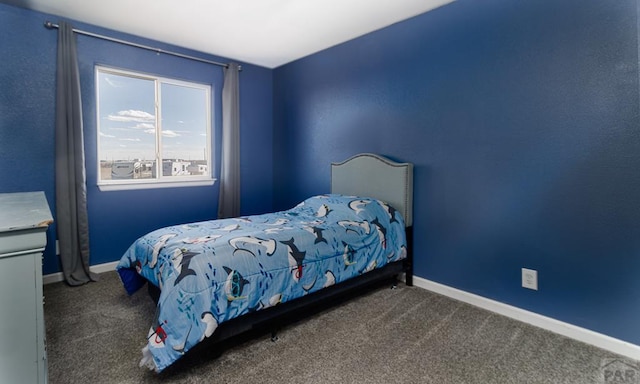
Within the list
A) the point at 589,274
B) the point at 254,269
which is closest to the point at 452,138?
the point at 589,274

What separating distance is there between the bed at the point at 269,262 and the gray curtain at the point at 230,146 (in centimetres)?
126

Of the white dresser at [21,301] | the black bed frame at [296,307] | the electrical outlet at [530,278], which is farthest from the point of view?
the electrical outlet at [530,278]

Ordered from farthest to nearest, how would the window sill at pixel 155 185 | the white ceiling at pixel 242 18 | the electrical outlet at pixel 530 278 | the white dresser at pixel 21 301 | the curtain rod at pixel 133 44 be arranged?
the window sill at pixel 155 185
the curtain rod at pixel 133 44
the white ceiling at pixel 242 18
the electrical outlet at pixel 530 278
the white dresser at pixel 21 301

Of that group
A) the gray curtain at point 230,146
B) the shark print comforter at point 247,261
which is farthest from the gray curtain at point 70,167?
the gray curtain at point 230,146

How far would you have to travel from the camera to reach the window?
3.30 meters

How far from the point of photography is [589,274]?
1976 mm

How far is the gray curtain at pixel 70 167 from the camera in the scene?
9.37 feet

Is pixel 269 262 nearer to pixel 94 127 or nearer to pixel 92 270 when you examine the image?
pixel 92 270

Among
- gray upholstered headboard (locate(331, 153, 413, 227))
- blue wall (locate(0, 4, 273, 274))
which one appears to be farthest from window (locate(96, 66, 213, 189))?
gray upholstered headboard (locate(331, 153, 413, 227))

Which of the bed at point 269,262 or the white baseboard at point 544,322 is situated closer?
the bed at point 269,262

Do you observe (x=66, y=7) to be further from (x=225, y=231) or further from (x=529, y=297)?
(x=529, y=297)

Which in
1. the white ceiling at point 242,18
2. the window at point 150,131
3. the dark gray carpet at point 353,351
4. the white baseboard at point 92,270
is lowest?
the dark gray carpet at point 353,351

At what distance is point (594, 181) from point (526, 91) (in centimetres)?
71

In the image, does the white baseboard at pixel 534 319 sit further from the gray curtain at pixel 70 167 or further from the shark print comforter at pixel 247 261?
the shark print comforter at pixel 247 261
